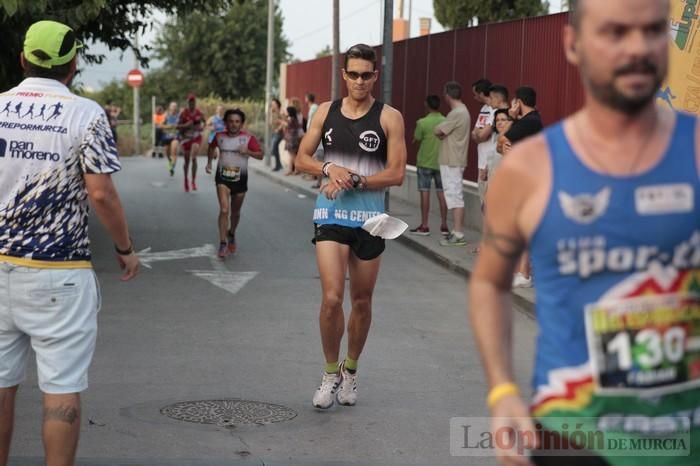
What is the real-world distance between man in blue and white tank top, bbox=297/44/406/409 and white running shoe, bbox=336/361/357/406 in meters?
0.07

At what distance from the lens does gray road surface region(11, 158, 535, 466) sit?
270 inches

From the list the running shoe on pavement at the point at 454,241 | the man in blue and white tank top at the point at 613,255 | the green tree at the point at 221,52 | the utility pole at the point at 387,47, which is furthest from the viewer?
the green tree at the point at 221,52

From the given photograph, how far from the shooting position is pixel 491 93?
14922mm

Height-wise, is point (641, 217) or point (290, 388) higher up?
point (641, 217)

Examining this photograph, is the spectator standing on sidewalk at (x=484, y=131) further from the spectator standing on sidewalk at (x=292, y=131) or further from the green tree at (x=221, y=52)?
the green tree at (x=221, y=52)

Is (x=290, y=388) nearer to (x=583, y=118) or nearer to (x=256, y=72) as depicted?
(x=583, y=118)

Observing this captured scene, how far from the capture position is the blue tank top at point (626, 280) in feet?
9.91

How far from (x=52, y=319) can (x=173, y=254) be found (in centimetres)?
1016

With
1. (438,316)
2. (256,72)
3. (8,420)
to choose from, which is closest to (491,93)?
(438,316)

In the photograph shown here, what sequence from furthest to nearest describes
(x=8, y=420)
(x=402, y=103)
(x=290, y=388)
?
(x=402, y=103) < (x=290, y=388) < (x=8, y=420)

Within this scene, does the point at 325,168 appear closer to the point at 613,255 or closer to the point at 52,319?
the point at 52,319

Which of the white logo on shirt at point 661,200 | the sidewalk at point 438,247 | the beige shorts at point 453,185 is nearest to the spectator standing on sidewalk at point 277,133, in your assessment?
the sidewalk at point 438,247

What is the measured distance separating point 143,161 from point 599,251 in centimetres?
4038

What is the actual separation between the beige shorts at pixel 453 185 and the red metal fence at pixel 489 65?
1.35 m
